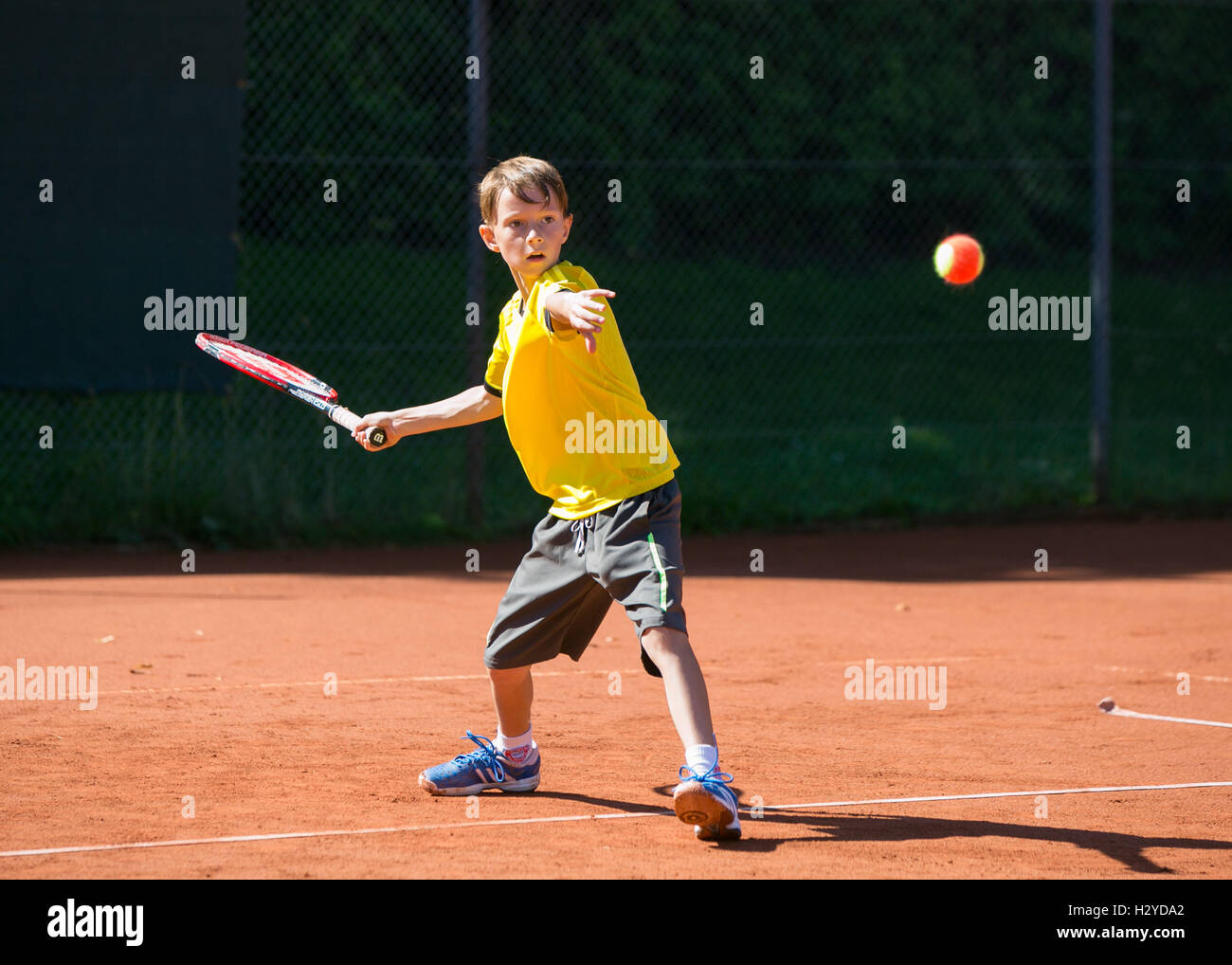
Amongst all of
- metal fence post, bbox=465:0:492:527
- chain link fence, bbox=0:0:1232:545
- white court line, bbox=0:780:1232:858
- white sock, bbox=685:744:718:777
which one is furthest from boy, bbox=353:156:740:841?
metal fence post, bbox=465:0:492:527

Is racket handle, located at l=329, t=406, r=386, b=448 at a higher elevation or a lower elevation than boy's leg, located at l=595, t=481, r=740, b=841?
higher

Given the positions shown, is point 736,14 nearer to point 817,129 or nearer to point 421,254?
point 817,129

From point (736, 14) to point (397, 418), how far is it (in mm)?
12818

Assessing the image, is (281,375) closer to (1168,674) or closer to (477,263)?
(1168,674)

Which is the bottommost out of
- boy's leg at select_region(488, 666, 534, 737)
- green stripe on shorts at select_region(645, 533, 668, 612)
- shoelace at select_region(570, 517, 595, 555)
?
boy's leg at select_region(488, 666, 534, 737)

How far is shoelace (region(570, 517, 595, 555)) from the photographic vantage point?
4176 mm

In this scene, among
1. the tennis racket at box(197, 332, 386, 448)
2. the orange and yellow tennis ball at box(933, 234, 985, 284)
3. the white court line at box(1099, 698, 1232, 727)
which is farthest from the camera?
the orange and yellow tennis ball at box(933, 234, 985, 284)

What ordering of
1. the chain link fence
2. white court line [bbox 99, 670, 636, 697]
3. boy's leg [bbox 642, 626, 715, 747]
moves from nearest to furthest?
boy's leg [bbox 642, 626, 715, 747]
white court line [bbox 99, 670, 636, 697]
the chain link fence

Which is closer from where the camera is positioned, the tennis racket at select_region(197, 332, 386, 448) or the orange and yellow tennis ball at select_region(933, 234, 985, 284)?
the tennis racket at select_region(197, 332, 386, 448)

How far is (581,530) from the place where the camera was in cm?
419

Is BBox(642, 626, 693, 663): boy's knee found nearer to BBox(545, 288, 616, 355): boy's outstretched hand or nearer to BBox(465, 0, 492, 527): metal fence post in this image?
BBox(545, 288, 616, 355): boy's outstretched hand

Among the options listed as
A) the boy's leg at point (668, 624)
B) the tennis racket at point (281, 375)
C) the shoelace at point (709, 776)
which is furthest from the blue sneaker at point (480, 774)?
the tennis racket at point (281, 375)

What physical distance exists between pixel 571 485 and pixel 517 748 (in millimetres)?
803

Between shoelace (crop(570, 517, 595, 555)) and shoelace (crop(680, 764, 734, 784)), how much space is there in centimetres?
64
